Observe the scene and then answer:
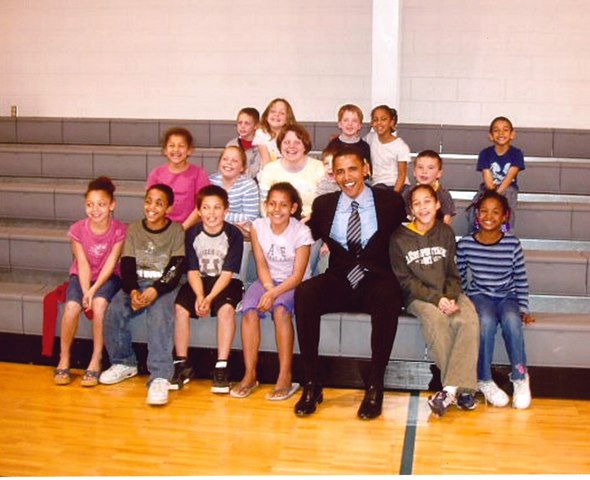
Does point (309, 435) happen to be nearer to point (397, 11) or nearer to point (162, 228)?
point (162, 228)

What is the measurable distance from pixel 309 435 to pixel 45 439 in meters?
1.02

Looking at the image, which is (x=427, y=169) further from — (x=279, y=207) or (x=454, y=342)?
(x=454, y=342)

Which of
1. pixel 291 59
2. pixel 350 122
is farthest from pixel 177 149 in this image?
pixel 291 59

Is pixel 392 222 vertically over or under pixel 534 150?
under

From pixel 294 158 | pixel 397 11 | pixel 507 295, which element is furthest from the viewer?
pixel 397 11

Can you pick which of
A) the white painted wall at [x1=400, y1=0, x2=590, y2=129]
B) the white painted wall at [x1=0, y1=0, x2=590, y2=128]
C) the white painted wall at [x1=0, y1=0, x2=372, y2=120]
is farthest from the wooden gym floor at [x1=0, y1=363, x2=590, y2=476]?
the white painted wall at [x1=0, y1=0, x2=372, y2=120]

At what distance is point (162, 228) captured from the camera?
409cm

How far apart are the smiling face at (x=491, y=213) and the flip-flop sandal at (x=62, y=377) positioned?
80.1 inches

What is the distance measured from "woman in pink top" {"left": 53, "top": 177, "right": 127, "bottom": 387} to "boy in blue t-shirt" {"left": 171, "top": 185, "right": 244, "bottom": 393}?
36 centimetres

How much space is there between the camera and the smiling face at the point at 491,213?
12.6 ft

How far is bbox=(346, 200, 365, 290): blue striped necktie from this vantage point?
389 cm

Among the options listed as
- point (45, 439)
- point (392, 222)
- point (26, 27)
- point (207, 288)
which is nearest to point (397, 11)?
point (392, 222)

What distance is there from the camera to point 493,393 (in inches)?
146

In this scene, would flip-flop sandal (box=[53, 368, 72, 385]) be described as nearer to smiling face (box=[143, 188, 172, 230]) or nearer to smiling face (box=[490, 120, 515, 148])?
smiling face (box=[143, 188, 172, 230])
